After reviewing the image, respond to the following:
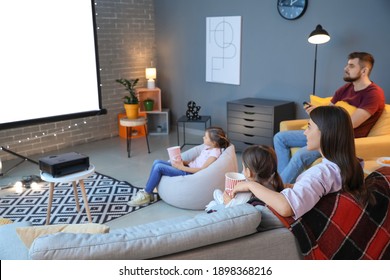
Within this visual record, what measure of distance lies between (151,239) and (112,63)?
4974mm

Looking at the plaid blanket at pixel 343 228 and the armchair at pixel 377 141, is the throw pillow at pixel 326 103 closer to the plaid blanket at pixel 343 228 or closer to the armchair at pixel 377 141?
the armchair at pixel 377 141

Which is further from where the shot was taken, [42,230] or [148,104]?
[148,104]

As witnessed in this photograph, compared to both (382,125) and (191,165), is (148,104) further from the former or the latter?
(382,125)

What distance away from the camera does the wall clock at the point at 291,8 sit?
15.4ft

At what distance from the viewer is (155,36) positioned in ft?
21.5

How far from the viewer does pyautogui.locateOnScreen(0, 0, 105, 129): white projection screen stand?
160 inches

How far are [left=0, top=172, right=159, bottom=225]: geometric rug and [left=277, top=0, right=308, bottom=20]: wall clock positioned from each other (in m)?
2.78

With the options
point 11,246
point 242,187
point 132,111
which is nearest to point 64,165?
point 11,246

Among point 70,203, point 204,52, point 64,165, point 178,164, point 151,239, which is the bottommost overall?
point 70,203

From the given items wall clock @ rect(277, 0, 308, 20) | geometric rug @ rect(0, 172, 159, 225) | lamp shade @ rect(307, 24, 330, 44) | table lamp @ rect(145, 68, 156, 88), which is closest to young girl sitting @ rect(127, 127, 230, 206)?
geometric rug @ rect(0, 172, 159, 225)

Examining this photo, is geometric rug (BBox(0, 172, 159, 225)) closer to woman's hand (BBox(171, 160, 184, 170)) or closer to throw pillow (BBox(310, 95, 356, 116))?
woman's hand (BBox(171, 160, 184, 170))

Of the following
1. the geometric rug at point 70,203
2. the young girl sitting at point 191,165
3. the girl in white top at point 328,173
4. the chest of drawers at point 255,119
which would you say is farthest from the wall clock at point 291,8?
the girl in white top at point 328,173

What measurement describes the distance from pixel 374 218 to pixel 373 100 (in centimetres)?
202

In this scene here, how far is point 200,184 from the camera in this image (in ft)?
10.9
